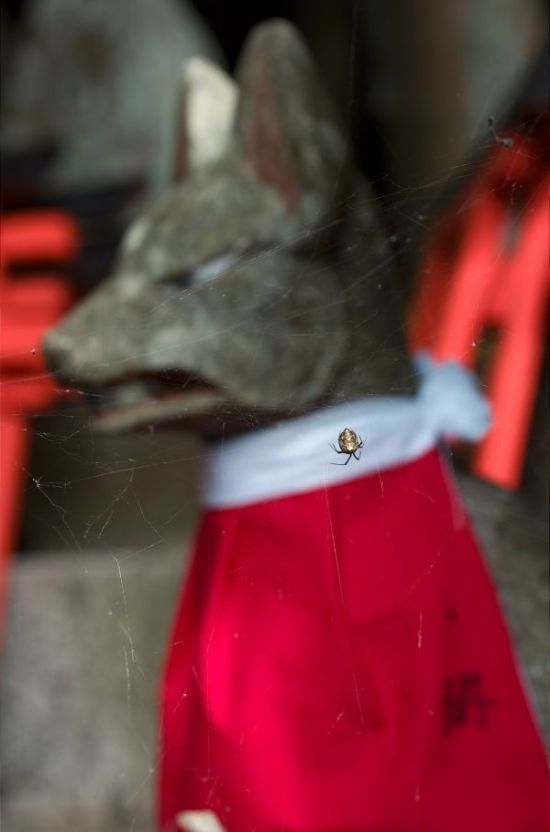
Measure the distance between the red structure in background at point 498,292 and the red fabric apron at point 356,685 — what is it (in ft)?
0.16

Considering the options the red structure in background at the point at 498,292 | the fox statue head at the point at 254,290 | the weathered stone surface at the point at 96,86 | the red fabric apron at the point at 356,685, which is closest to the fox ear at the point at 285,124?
the fox statue head at the point at 254,290

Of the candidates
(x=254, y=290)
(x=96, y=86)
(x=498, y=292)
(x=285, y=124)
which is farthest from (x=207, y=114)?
(x=96, y=86)

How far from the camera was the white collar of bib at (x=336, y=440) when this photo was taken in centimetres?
50

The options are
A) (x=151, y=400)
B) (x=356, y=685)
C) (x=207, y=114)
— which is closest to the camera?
(x=356, y=685)

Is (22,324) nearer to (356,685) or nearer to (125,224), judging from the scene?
(125,224)

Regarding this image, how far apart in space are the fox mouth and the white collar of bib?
31 millimetres

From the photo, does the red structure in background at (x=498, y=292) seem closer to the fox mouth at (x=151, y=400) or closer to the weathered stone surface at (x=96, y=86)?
the fox mouth at (x=151, y=400)

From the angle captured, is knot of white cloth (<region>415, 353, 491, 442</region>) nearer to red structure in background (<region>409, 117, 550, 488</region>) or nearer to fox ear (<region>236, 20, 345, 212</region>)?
red structure in background (<region>409, 117, 550, 488</region>)

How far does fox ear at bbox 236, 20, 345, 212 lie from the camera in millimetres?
657

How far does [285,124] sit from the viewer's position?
66 cm

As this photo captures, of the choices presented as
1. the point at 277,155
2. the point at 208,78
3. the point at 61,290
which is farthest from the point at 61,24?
the point at 277,155

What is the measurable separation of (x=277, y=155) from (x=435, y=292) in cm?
20

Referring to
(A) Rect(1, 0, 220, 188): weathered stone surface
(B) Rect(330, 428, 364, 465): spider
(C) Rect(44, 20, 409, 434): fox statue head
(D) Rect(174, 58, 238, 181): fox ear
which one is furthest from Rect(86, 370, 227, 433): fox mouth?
(A) Rect(1, 0, 220, 188): weathered stone surface

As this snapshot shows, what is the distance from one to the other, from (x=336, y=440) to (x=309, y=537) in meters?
0.06
